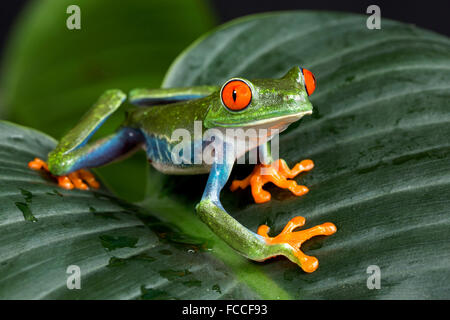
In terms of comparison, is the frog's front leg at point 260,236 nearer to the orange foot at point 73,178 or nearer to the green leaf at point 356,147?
the green leaf at point 356,147

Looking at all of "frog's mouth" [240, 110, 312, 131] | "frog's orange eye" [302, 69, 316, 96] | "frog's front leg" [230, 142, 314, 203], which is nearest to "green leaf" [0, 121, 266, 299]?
"frog's front leg" [230, 142, 314, 203]

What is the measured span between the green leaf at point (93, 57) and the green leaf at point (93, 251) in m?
1.02

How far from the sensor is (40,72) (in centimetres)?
266

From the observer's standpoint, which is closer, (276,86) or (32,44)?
(276,86)

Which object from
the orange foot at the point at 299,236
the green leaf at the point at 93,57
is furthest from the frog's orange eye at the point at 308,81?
the green leaf at the point at 93,57

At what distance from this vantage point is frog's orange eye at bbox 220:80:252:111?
138 centimetres

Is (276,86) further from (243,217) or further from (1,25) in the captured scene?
(1,25)

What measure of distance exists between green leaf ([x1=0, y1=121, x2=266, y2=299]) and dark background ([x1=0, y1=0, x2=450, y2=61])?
292cm

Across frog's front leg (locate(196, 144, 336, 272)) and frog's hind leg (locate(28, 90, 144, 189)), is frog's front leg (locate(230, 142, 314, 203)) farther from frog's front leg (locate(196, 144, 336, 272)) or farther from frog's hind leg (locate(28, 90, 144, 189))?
frog's hind leg (locate(28, 90, 144, 189))

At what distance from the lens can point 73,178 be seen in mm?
1717

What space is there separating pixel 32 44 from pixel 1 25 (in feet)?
6.87

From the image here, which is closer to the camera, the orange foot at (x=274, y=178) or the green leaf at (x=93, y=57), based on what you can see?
the orange foot at (x=274, y=178)

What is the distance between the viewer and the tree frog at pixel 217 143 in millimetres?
1333
